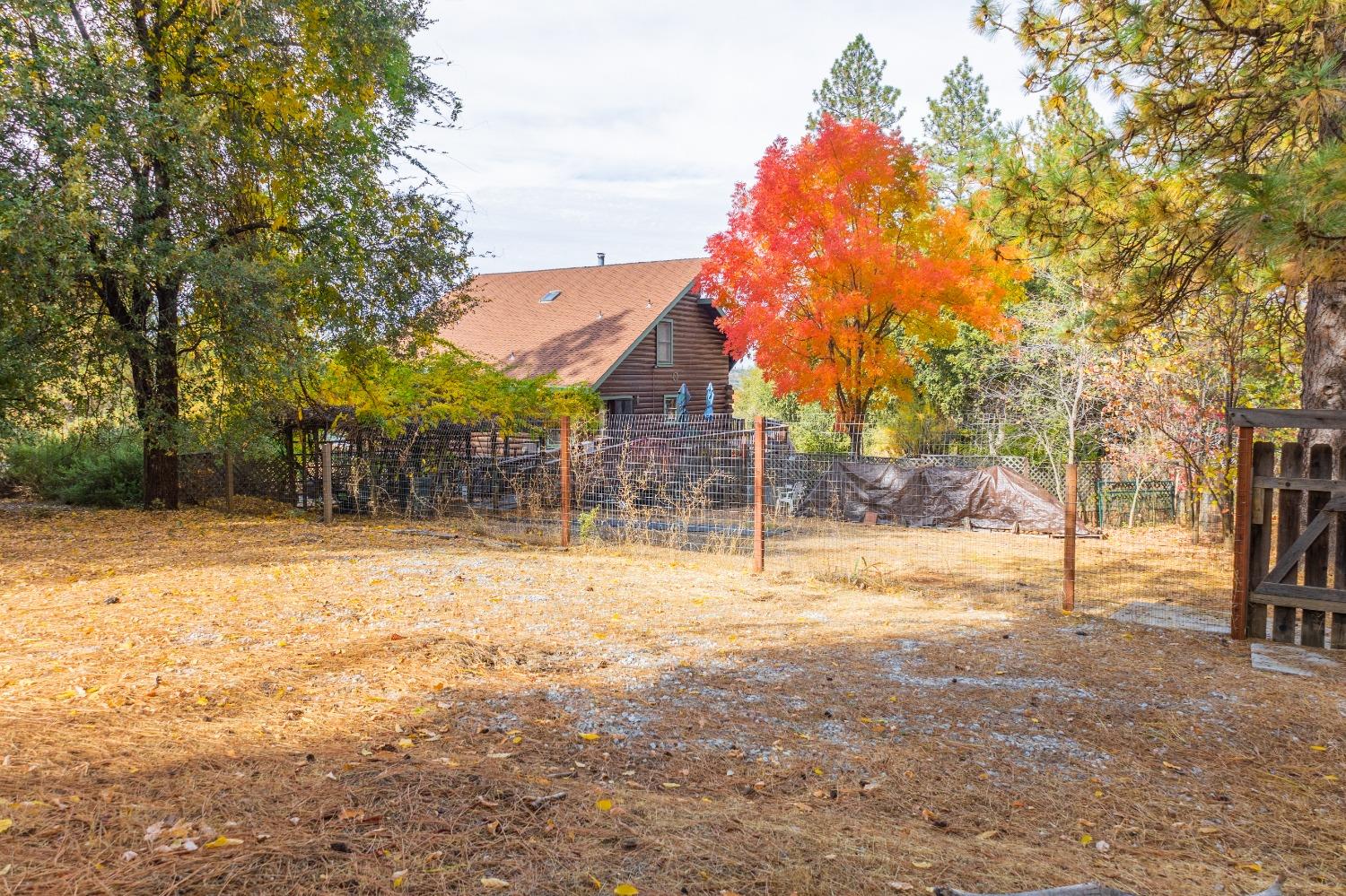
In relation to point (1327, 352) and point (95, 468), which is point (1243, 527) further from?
point (95, 468)

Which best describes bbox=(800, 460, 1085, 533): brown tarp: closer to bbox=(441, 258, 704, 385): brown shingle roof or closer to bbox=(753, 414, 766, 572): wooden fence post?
bbox=(753, 414, 766, 572): wooden fence post

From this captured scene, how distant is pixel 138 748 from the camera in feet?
12.7

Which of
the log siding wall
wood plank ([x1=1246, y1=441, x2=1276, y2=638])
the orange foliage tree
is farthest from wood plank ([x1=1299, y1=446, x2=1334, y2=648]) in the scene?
the log siding wall

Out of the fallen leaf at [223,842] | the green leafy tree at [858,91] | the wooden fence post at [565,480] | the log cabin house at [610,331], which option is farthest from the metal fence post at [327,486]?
the green leafy tree at [858,91]

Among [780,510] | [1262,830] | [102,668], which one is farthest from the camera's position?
[780,510]

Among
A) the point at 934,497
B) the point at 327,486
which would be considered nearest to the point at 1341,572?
the point at 934,497

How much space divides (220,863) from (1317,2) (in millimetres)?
8038

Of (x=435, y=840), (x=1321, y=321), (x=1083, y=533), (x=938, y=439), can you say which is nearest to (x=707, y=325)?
(x=938, y=439)

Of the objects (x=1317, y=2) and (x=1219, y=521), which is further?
(x=1219, y=521)

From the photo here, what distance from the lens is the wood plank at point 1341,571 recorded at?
21.7ft

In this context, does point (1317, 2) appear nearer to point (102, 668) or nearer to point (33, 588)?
point (102, 668)

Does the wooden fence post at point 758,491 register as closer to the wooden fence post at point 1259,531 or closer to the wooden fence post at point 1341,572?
the wooden fence post at point 1259,531

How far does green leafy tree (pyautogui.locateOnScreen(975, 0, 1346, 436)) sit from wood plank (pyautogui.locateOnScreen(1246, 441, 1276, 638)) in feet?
3.08

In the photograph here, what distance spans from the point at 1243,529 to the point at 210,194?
12.4 metres
